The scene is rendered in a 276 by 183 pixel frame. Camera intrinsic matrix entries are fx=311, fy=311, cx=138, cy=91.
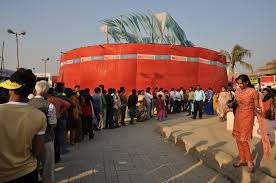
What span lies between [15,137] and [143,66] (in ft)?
70.8

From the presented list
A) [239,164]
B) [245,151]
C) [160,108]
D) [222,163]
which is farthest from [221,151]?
[160,108]

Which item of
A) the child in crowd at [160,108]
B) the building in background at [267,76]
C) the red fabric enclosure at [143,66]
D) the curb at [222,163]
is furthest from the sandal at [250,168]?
the building in background at [267,76]

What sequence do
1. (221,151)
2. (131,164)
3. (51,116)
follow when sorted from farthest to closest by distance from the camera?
(221,151) < (131,164) < (51,116)

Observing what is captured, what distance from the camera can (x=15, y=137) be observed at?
2365 mm

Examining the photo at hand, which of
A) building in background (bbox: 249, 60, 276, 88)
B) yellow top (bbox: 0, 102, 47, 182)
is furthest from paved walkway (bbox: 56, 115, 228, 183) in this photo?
building in background (bbox: 249, 60, 276, 88)

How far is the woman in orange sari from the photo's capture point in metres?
5.23

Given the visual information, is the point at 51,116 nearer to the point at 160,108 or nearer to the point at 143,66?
the point at 160,108

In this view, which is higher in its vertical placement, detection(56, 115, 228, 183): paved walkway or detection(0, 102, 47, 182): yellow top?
detection(0, 102, 47, 182): yellow top

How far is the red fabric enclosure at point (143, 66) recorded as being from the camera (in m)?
23.7

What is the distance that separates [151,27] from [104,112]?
16966 millimetres

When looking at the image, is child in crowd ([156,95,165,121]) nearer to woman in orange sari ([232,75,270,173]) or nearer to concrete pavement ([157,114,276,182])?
concrete pavement ([157,114,276,182])

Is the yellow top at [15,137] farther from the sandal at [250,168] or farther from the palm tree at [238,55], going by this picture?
the palm tree at [238,55]

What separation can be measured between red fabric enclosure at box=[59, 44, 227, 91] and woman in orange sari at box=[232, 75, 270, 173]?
59.1 feet

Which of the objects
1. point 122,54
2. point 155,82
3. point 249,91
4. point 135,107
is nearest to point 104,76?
point 122,54
